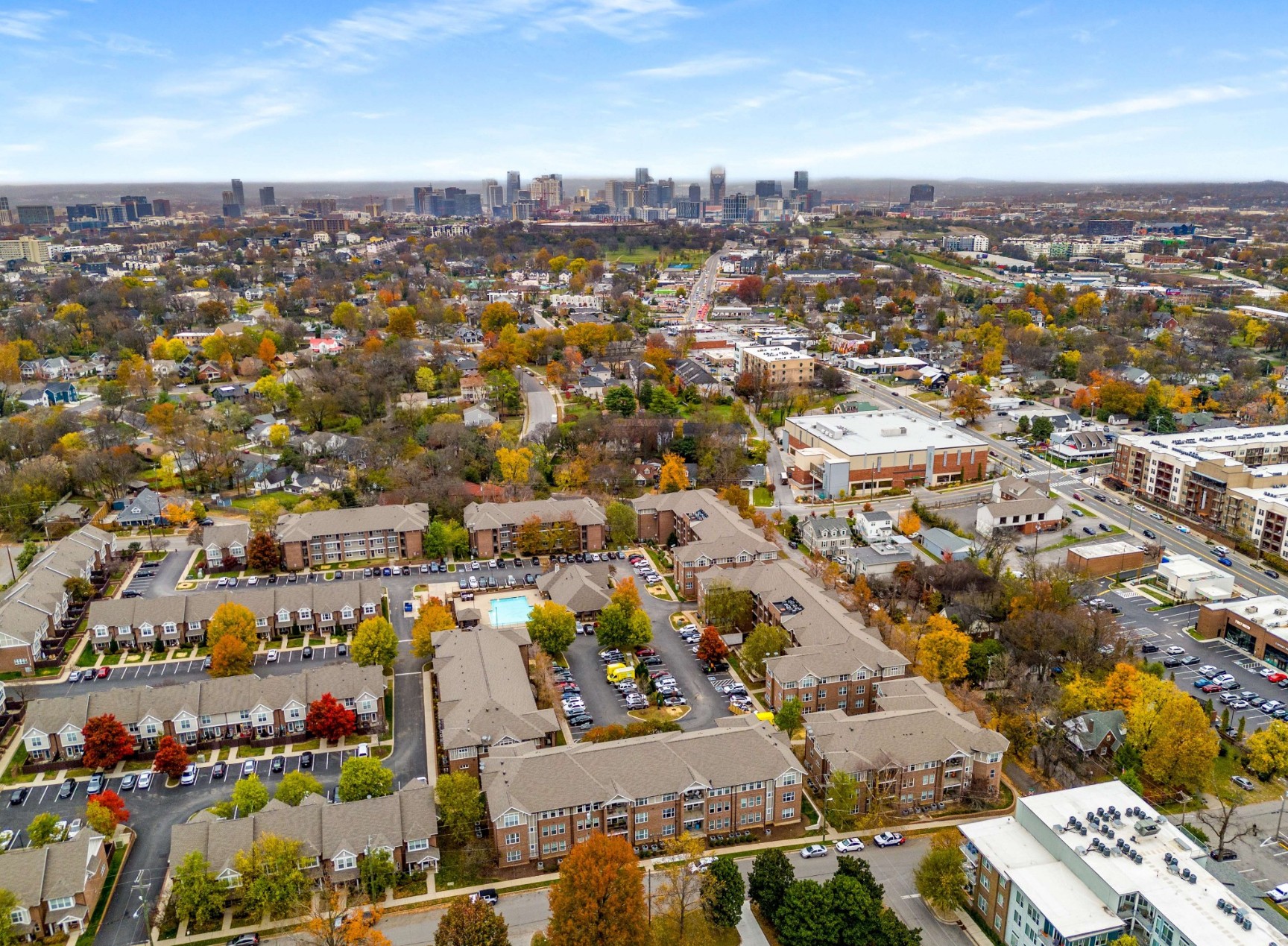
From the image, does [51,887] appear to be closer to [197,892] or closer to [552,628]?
[197,892]

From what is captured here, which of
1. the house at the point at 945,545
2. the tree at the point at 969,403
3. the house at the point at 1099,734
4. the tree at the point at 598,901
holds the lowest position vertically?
the house at the point at 1099,734

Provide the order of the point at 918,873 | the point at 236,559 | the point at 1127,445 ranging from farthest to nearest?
the point at 1127,445
the point at 236,559
the point at 918,873

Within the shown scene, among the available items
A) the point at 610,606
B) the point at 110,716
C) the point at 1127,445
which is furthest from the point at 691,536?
the point at 1127,445

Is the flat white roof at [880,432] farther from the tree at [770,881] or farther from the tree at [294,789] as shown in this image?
the tree at [294,789]

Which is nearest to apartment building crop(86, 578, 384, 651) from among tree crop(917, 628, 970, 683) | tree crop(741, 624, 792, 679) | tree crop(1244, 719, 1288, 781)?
tree crop(741, 624, 792, 679)

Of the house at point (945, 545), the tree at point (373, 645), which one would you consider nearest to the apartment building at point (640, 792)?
the tree at point (373, 645)

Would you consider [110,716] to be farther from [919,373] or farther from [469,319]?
[469,319]
